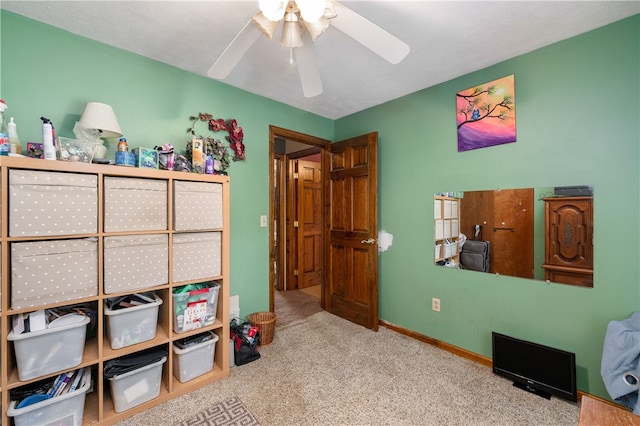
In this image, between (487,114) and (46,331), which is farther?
(487,114)

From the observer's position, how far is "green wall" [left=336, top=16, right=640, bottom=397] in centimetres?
165

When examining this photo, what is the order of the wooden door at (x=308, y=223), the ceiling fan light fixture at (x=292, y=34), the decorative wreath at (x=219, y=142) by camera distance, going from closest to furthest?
the ceiling fan light fixture at (x=292, y=34) < the decorative wreath at (x=219, y=142) < the wooden door at (x=308, y=223)

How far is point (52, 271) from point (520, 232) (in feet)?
9.64

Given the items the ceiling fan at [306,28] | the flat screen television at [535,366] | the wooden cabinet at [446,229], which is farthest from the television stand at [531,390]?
the ceiling fan at [306,28]

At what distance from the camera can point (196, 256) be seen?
1.90 metres

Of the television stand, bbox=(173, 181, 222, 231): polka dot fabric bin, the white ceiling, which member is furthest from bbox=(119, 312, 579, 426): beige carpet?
the white ceiling

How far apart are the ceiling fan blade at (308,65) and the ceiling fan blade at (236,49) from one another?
0.24 metres

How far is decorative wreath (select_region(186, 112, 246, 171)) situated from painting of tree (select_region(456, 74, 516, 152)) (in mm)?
1953

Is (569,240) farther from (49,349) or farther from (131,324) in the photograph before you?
(49,349)

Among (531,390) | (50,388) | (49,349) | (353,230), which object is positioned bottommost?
(531,390)

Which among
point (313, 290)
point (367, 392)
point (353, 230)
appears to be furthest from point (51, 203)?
point (313, 290)

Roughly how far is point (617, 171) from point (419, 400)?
189 centimetres

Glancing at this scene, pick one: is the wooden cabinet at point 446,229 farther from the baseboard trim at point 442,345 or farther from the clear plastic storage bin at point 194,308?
the clear plastic storage bin at point 194,308

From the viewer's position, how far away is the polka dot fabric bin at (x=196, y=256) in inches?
71.6
